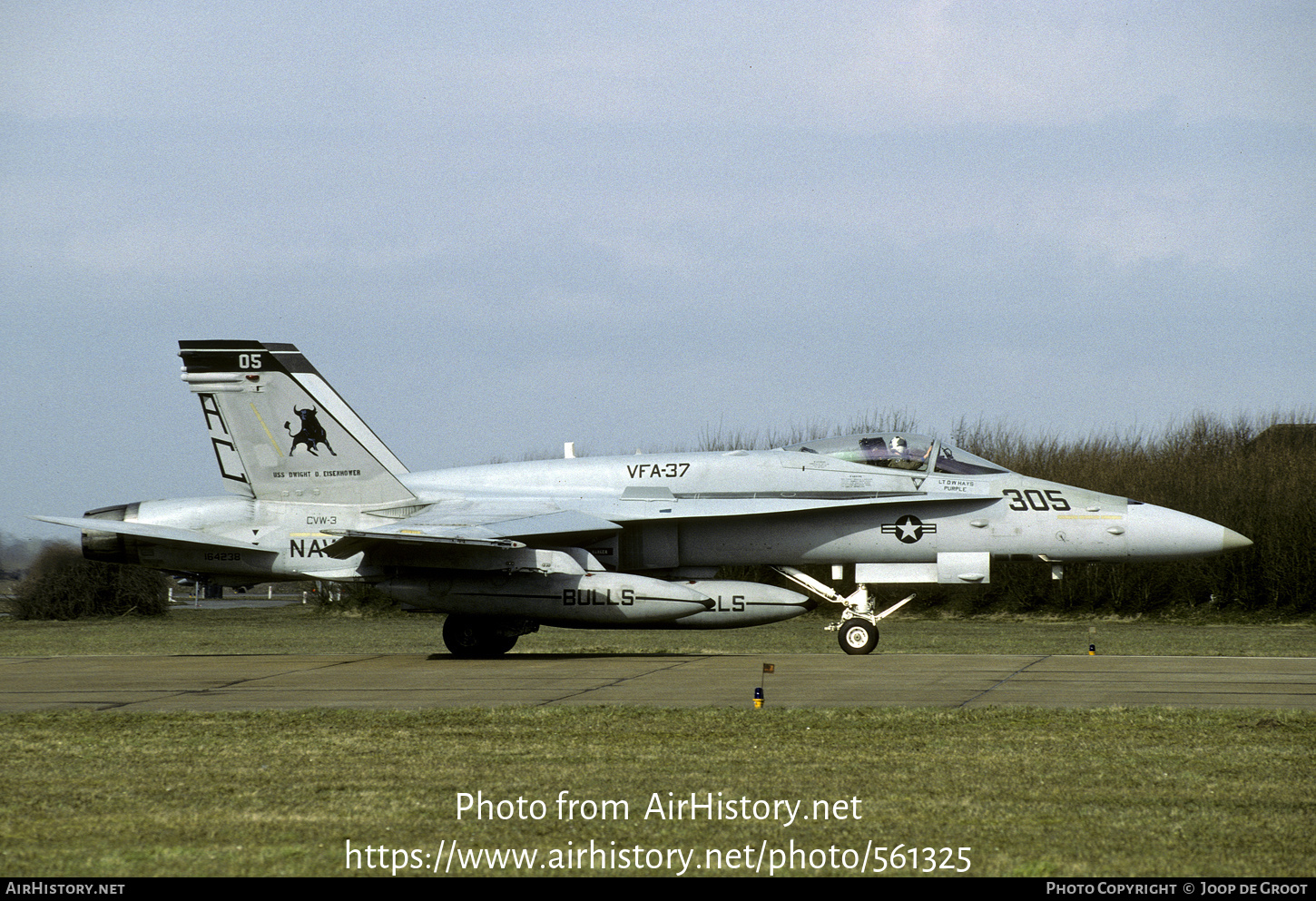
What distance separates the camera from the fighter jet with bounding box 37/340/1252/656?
15602mm

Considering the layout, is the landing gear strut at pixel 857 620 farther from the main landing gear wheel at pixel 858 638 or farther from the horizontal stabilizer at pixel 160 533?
the horizontal stabilizer at pixel 160 533

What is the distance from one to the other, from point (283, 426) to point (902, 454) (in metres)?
8.30

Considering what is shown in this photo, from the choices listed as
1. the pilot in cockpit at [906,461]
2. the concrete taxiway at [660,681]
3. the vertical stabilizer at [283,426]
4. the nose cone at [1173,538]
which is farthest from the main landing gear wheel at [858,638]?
the vertical stabilizer at [283,426]

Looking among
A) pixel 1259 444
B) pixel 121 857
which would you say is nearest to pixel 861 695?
pixel 121 857

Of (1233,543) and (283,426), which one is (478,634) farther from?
(1233,543)

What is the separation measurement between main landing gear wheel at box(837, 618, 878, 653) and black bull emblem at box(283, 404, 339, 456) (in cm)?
739

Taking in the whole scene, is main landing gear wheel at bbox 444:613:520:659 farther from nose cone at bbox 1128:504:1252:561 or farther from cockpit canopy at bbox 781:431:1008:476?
nose cone at bbox 1128:504:1252:561

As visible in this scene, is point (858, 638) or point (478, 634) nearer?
point (858, 638)

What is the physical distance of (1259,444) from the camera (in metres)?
37.1

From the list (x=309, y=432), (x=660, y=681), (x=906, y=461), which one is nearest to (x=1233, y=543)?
(x=906, y=461)

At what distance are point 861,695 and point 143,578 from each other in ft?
84.0

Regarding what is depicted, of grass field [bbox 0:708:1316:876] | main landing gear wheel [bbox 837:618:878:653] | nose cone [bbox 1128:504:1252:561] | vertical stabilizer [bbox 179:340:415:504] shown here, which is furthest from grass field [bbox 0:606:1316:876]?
vertical stabilizer [bbox 179:340:415:504]

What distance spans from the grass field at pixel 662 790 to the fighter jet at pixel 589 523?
5.74 m

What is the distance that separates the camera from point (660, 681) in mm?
12266
